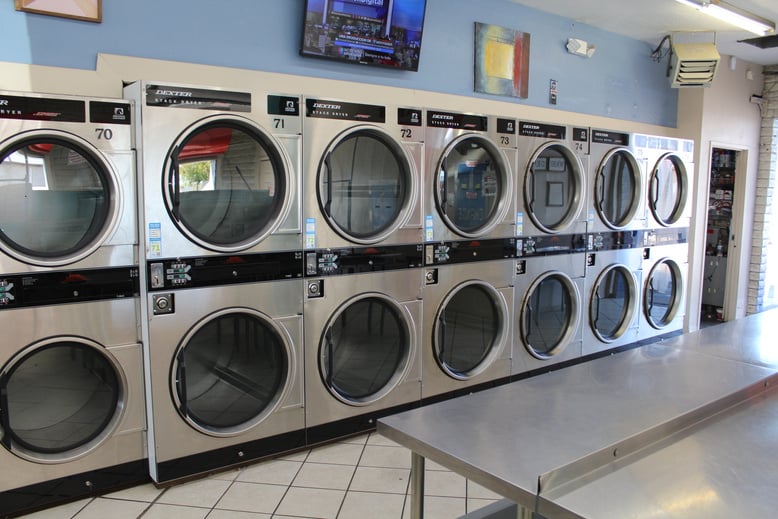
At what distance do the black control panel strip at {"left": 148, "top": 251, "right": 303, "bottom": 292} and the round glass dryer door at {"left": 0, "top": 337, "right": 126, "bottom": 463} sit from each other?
1.51ft

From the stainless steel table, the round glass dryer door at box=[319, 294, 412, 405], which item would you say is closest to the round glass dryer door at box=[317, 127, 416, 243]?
the round glass dryer door at box=[319, 294, 412, 405]

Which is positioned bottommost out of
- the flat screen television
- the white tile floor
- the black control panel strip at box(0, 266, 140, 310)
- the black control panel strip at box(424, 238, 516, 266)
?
the white tile floor

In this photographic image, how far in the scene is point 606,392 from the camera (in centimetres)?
190

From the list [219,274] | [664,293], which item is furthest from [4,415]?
[664,293]

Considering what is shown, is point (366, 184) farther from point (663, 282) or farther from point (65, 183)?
point (663, 282)

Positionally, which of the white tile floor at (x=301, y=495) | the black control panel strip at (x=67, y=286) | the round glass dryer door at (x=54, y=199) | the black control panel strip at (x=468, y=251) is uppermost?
the round glass dryer door at (x=54, y=199)

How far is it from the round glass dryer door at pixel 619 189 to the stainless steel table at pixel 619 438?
2.92m

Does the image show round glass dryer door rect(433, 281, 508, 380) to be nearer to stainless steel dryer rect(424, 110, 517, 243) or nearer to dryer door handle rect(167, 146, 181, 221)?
stainless steel dryer rect(424, 110, 517, 243)

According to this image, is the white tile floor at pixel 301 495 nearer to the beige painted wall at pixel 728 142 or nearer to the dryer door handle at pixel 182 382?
the dryer door handle at pixel 182 382

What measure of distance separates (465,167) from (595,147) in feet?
4.73

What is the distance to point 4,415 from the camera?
257 centimetres

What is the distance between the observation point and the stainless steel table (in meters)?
1.29

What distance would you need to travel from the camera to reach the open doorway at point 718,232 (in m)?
7.24

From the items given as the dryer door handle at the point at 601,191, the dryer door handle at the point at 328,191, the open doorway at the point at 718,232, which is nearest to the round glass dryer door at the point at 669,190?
the dryer door handle at the point at 601,191
